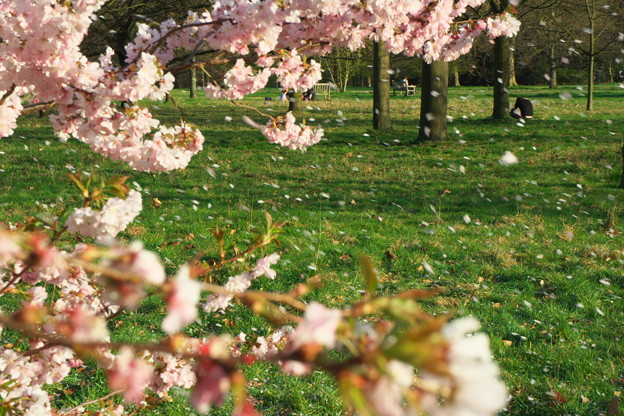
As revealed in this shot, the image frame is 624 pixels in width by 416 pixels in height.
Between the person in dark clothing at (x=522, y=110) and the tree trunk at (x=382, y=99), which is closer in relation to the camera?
the tree trunk at (x=382, y=99)

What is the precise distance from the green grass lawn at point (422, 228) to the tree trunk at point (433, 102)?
40 cm

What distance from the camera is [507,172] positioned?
968cm

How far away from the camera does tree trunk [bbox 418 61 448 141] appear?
40.3 ft

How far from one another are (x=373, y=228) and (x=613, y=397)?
3.44 m

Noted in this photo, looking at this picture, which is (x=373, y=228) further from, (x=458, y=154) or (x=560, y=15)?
(x=560, y=15)

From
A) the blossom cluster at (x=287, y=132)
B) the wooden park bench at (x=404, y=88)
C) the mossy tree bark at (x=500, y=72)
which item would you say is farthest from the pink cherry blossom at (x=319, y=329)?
the wooden park bench at (x=404, y=88)

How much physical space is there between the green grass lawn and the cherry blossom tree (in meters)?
1.02

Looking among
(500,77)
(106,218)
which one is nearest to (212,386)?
(106,218)

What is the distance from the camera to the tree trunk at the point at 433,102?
40.3 ft

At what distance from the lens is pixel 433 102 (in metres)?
12.3

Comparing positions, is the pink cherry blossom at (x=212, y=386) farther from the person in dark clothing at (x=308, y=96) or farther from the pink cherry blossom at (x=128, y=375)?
the person in dark clothing at (x=308, y=96)

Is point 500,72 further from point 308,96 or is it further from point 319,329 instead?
point 319,329

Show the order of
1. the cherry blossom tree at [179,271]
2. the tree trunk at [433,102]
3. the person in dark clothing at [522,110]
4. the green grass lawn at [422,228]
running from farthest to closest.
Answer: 1. the person in dark clothing at [522,110]
2. the tree trunk at [433,102]
3. the green grass lawn at [422,228]
4. the cherry blossom tree at [179,271]

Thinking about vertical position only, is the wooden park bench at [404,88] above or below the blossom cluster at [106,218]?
above
